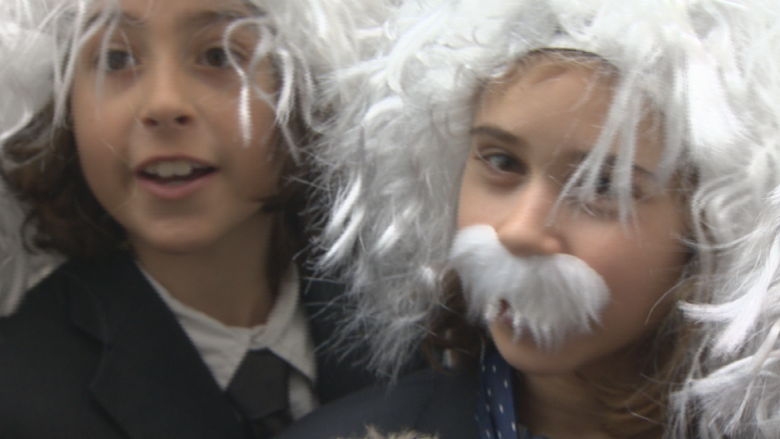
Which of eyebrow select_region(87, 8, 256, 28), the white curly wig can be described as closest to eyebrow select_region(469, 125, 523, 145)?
the white curly wig

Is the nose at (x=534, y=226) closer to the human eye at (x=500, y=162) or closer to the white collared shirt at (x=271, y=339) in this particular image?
the human eye at (x=500, y=162)

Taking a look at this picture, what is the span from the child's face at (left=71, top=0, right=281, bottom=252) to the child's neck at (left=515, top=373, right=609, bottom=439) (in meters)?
0.47

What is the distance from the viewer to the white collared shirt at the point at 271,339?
1.11 metres

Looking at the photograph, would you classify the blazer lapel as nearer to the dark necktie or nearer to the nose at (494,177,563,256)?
the dark necktie

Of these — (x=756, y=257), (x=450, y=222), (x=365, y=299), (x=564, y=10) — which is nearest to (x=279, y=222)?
(x=365, y=299)

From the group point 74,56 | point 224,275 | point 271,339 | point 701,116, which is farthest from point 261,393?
point 701,116

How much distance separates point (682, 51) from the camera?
2.58 feet

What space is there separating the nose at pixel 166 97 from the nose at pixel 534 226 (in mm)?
446

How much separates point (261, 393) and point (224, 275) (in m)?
0.19

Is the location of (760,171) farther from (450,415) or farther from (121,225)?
(121,225)

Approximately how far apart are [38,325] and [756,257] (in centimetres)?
89

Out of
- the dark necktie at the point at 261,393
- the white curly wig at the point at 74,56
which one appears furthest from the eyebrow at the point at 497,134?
the dark necktie at the point at 261,393

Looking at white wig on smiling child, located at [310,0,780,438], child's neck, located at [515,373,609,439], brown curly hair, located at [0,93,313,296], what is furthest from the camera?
brown curly hair, located at [0,93,313,296]

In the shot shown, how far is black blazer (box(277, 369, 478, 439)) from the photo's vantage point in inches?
37.9
